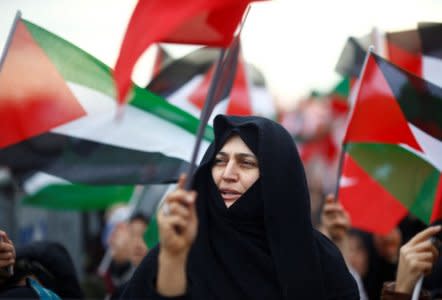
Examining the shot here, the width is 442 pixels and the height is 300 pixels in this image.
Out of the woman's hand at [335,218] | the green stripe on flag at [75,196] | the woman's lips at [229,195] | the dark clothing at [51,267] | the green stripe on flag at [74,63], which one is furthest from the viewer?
the green stripe on flag at [75,196]

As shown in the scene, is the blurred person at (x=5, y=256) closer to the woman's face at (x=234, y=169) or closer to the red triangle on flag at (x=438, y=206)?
the woman's face at (x=234, y=169)

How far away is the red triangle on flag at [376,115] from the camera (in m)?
4.88

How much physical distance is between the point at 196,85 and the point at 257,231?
107 inches

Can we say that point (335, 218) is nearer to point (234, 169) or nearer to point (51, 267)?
point (234, 169)

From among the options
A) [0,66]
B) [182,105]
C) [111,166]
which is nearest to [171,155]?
[111,166]

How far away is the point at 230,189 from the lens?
369cm

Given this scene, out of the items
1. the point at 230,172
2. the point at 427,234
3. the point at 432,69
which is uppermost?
the point at 432,69

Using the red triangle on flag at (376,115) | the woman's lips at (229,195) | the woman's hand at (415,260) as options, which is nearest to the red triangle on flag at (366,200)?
the red triangle on flag at (376,115)

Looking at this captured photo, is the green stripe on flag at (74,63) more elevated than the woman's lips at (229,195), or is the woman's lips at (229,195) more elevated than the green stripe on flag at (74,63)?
the green stripe on flag at (74,63)

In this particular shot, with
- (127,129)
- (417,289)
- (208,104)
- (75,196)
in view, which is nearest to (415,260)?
(417,289)

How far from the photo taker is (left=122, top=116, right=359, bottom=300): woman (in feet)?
11.6

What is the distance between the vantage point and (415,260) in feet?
12.4

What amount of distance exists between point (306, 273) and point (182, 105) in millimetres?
2264

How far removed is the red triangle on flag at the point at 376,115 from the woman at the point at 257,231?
1250 millimetres
